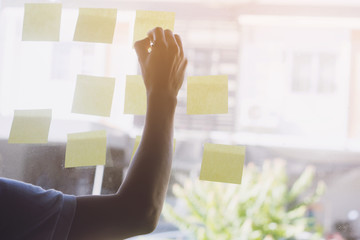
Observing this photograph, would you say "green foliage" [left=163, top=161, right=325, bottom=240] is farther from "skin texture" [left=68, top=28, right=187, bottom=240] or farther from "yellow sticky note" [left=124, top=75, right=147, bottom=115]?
"skin texture" [left=68, top=28, right=187, bottom=240]

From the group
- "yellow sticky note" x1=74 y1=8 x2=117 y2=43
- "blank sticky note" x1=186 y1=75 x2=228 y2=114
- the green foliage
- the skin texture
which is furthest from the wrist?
the green foliage

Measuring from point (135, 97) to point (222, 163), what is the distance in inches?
8.9

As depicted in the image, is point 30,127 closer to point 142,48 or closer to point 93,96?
point 93,96

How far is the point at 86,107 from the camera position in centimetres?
83

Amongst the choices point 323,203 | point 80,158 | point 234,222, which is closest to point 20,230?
point 80,158

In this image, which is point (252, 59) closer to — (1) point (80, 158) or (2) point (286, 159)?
(2) point (286, 159)

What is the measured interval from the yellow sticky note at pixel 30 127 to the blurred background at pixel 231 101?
2.0 inches

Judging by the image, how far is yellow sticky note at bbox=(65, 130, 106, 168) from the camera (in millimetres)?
829

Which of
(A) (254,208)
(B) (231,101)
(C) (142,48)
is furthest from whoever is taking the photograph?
(A) (254,208)

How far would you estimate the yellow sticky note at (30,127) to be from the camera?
0.86m

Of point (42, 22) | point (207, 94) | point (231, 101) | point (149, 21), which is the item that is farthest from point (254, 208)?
point (42, 22)

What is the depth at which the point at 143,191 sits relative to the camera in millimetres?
562

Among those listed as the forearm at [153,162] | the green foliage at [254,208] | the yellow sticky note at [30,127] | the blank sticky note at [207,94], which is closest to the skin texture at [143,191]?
the forearm at [153,162]

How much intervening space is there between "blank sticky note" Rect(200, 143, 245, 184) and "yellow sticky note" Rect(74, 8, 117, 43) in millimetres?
317
